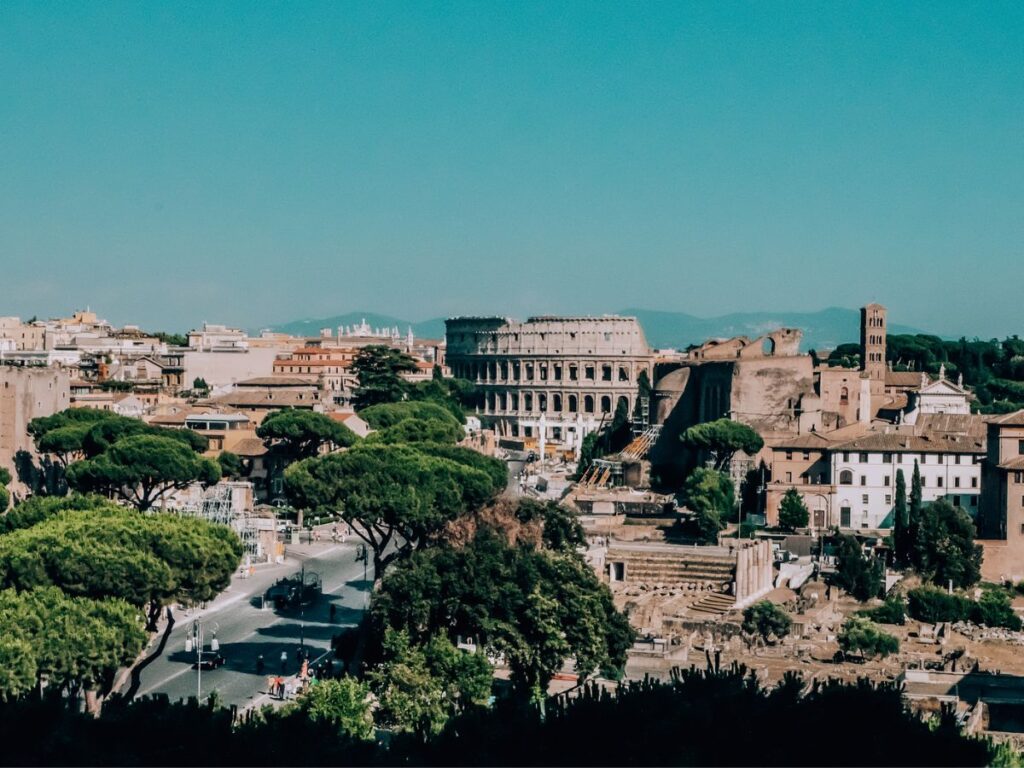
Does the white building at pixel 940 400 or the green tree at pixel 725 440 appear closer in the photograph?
the green tree at pixel 725 440

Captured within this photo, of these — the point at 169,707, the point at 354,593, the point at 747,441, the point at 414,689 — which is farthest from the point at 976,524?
the point at 169,707

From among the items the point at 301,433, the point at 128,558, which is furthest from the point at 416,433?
the point at 128,558

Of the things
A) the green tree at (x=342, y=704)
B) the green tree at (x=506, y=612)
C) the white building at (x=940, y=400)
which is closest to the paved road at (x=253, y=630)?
the green tree at (x=506, y=612)

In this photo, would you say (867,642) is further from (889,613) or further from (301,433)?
(301,433)

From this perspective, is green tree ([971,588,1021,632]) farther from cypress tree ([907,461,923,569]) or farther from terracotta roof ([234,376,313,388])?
terracotta roof ([234,376,313,388])

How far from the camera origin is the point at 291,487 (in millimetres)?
35844

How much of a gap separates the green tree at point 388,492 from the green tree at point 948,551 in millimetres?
12650

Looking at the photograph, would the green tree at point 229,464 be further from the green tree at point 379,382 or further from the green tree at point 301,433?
the green tree at point 379,382

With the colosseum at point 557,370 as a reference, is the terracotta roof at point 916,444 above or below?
below

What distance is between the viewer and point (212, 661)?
1232 inches

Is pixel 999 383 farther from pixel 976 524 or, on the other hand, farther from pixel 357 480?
pixel 357 480

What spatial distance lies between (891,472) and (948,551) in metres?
8.15

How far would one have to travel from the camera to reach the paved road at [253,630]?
29594 mm

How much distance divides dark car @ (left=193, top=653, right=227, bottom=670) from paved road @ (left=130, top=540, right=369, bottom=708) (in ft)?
0.49
